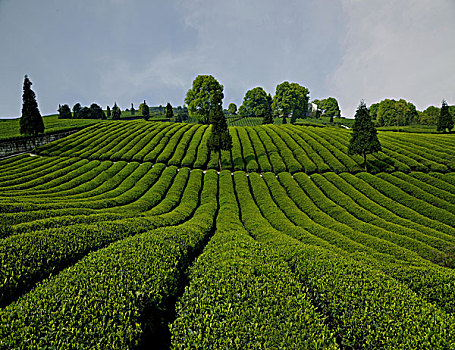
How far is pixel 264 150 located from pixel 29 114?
45187 mm

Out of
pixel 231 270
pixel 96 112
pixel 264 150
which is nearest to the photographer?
pixel 231 270

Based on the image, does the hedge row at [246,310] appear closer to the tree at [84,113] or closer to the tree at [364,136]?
the tree at [364,136]

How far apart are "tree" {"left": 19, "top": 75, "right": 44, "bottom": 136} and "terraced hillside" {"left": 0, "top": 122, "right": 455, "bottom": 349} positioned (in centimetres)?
1996

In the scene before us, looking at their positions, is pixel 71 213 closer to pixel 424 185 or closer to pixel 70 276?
pixel 70 276

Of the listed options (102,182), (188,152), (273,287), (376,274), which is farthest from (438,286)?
(188,152)

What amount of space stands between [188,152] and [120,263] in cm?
3180

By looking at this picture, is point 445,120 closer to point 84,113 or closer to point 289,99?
point 289,99

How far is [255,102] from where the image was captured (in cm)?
10250

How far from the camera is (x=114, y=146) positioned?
140ft

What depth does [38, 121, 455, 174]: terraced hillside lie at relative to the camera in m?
33.5

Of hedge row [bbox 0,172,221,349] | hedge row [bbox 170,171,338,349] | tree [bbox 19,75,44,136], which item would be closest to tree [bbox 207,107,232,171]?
hedge row [bbox 0,172,221,349]

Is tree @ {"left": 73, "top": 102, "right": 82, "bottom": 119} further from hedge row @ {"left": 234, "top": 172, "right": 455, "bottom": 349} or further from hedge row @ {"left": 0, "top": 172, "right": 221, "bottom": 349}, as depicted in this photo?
hedge row @ {"left": 234, "top": 172, "right": 455, "bottom": 349}

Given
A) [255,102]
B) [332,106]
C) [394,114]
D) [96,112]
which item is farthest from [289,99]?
[96,112]

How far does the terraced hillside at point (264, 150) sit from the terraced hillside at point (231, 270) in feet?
22.4
